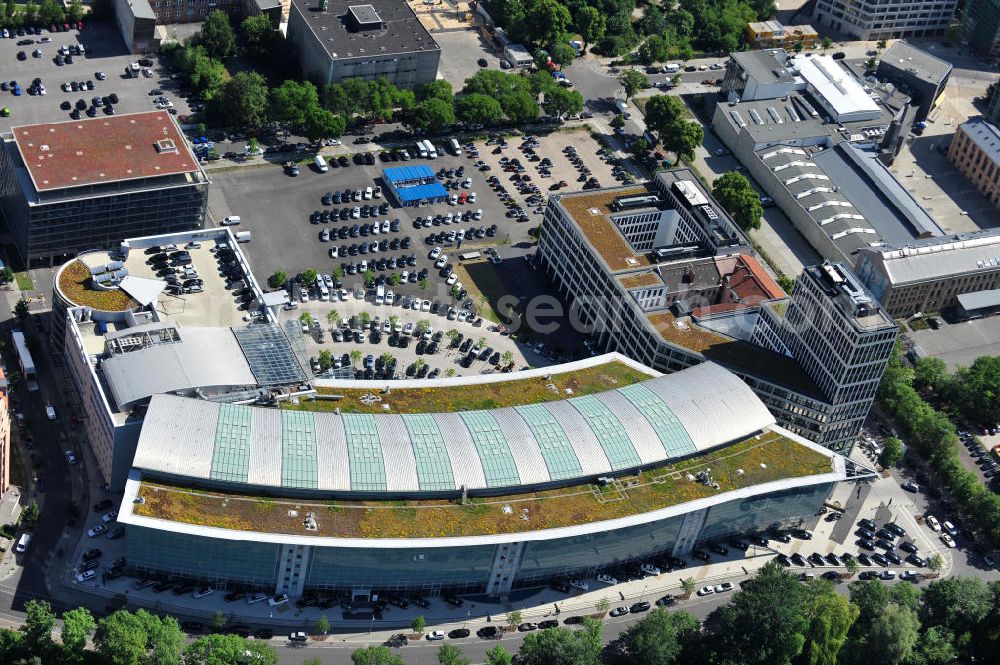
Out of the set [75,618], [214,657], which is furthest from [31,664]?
[214,657]

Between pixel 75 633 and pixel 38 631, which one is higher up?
pixel 75 633

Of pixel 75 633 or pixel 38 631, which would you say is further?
pixel 38 631

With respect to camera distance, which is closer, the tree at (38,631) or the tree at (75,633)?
the tree at (75,633)

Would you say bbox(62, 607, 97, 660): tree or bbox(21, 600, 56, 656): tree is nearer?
bbox(62, 607, 97, 660): tree

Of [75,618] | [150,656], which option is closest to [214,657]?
[150,656]

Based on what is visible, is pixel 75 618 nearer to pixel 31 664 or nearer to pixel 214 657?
pixel 31 664

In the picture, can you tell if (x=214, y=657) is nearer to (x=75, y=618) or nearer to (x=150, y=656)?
(x=150, y=656)

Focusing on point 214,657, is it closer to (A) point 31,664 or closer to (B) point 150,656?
(B) point 150,656
